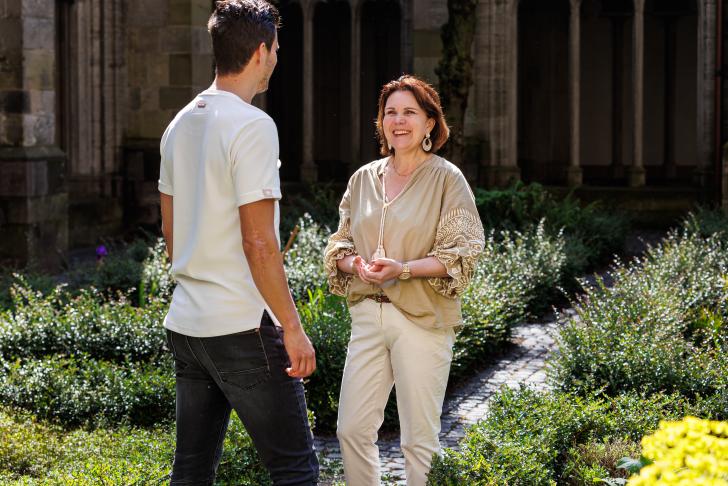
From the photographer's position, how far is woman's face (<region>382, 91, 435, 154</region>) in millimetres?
3918

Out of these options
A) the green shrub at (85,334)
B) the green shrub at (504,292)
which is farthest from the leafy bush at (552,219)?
the green shrub at (85,334)

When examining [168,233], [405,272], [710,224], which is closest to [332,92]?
[710,224]

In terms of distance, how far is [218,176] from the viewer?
10.3 ft

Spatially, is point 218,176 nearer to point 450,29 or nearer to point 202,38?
point 450,29

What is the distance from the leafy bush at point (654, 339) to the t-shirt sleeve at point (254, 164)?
8.56 feet

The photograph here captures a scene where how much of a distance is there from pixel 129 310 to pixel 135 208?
718cm

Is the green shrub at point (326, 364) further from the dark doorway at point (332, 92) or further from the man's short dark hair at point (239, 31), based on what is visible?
the dark doorway at point (332, 92)

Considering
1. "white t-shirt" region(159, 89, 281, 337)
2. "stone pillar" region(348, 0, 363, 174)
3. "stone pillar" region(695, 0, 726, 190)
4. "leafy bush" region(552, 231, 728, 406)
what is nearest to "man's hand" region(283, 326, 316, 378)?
"white t-shirt" region(159, 89, 281, 337)

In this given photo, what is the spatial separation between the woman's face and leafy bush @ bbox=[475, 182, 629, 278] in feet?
23.1

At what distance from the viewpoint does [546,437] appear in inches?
178

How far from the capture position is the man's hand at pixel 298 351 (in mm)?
3100

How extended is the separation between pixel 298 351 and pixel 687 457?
1.16m

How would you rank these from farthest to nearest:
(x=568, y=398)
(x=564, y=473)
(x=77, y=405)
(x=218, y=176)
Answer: (x=77, y=405) < (x=568, y=398) < (x=564, y=473) < (x=218, y=176)

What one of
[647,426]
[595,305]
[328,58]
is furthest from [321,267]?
[328,58]
